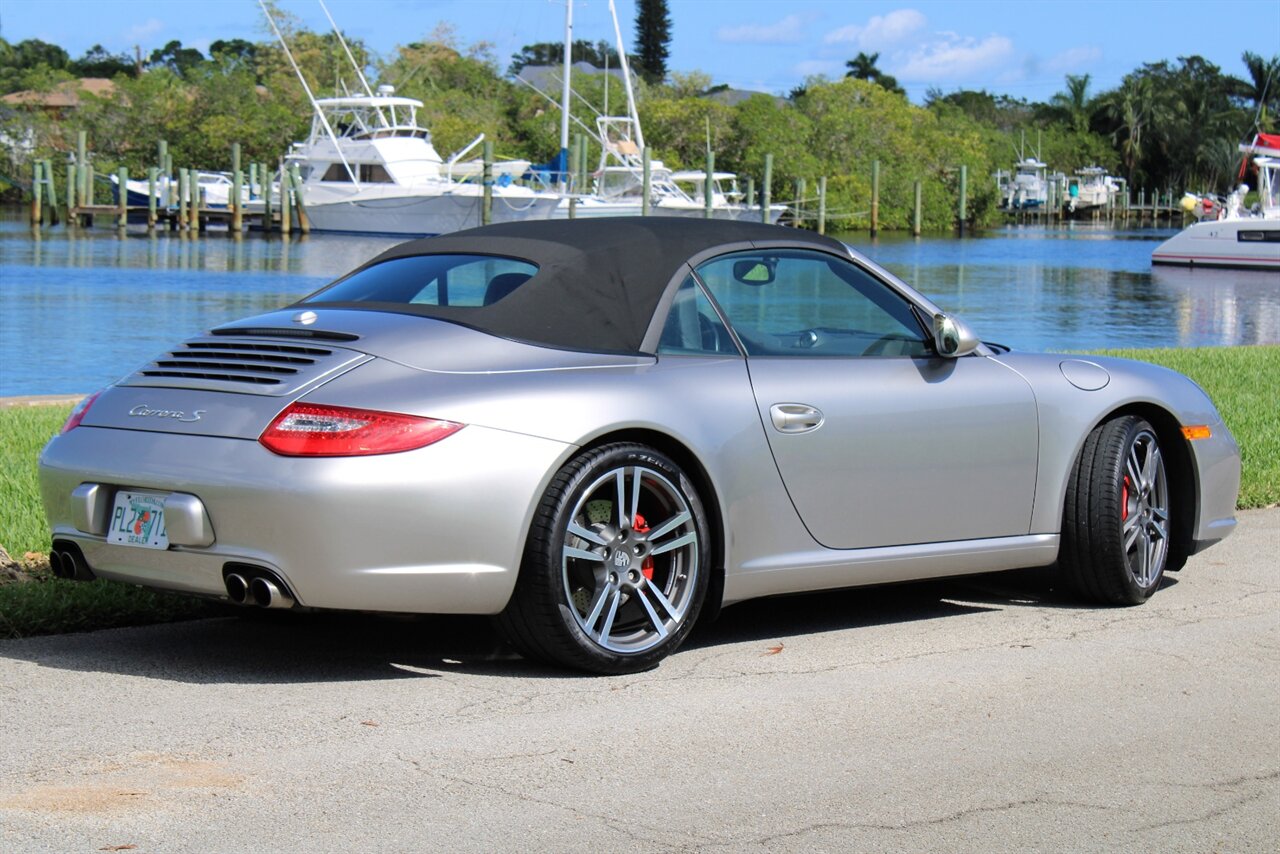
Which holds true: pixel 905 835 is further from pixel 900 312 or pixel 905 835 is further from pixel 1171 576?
pixel 1171 576

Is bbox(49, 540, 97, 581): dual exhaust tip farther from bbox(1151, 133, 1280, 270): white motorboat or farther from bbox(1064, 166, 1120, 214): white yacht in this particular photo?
bbox(1064, 166, 1120, 214): white yacht

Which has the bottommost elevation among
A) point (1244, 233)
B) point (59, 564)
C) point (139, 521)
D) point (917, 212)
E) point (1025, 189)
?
point (59, 564)

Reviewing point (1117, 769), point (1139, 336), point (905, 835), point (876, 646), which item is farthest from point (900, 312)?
point (1139, 336)

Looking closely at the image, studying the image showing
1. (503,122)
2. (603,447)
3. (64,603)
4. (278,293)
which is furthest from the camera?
(503,122)

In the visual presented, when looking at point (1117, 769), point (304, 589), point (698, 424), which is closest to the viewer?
point (1117, 769)

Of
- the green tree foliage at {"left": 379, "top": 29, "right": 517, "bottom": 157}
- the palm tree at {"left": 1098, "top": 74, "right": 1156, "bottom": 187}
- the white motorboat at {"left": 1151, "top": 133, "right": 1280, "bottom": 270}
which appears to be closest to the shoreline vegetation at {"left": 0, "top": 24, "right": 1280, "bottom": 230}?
the green tree foliage at {"left": 379, "top": 29, "right": 517, "bottom": 157}

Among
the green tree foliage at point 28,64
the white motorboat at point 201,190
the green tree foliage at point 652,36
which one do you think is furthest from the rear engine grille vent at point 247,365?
the green tree foliage at point 652,36

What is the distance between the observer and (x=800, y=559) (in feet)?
18.7

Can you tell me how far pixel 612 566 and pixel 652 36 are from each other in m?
159

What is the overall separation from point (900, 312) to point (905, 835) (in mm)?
2763

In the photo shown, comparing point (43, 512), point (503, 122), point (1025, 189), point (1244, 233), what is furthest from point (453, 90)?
point (43, 512)

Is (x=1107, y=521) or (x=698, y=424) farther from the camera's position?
(x=1107, y=521)

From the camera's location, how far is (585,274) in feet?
18.5

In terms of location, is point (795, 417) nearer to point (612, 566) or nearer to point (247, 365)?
point (612, 566)
